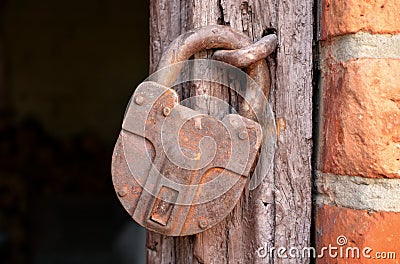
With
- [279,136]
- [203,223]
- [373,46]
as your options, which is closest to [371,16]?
[373,46]

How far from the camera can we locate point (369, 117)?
60 centimetres

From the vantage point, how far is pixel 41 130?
12.2 feet

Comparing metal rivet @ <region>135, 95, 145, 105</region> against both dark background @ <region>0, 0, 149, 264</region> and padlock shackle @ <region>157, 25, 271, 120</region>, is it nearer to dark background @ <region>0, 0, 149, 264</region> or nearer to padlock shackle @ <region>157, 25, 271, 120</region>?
padlock shackle @ <region>157, 25, 271, 120</region>

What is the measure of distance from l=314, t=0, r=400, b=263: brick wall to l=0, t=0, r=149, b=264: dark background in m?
2.90

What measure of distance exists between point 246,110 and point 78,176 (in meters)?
3.19

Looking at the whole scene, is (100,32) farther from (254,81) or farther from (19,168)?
(254,81)

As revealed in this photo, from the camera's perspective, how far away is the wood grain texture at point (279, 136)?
0.65m

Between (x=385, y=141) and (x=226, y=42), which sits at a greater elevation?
(x=226, y=42)

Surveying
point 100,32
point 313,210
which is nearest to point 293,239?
point 313,210

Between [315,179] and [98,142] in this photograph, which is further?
[98,142]

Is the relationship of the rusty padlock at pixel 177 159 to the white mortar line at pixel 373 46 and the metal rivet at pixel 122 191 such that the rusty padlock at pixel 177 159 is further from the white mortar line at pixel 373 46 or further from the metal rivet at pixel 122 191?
the white mortar line at pixel 373 46

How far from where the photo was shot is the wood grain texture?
652 millimetres

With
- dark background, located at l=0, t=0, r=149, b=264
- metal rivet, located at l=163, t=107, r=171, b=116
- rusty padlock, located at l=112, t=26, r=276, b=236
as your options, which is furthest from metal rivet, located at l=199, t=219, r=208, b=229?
dark background, located at l=0, t=0, r=149, b=264

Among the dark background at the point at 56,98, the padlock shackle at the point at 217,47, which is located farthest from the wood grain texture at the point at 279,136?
the dark background at the point at 56,98
